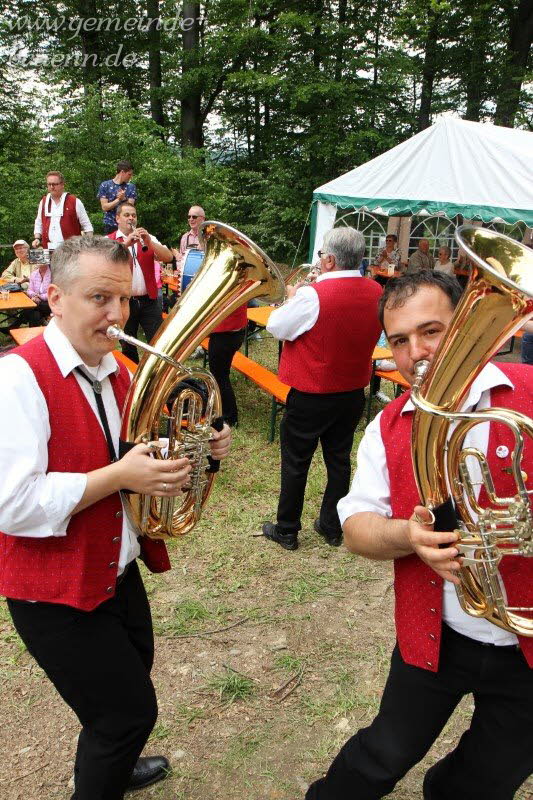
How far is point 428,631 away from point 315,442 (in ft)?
6.93

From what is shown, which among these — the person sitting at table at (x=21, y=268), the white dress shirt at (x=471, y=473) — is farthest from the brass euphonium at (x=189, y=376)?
the person sitting at table at (x=21, y=268)

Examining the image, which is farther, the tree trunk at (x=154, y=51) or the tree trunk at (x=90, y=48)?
the tree trunk at (x=154, y=51)

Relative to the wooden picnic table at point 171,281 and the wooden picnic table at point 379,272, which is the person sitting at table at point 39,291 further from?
the wooden picnic table at point 379,272

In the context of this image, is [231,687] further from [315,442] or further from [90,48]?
[90,48]

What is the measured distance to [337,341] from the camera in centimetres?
330

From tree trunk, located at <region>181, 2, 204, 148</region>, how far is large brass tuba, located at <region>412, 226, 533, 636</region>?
56.8ft

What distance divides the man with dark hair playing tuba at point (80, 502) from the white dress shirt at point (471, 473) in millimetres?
520

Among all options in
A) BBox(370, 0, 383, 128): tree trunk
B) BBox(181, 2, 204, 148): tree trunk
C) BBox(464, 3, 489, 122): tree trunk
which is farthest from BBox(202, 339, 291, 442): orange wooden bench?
BBox(464, 3, 489, 122): tree trunk

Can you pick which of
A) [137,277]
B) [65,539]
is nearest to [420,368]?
[65,539]

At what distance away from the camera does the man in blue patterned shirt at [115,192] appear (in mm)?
8664

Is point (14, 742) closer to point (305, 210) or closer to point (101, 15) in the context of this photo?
point (305, 210)

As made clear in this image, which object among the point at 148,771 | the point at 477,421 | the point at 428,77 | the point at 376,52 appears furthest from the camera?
the point at 428,77

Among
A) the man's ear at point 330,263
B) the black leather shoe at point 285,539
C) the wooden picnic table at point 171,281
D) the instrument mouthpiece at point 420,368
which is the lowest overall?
the black leather shoe at point 285,539

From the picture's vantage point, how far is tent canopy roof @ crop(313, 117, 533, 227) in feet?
25.8
